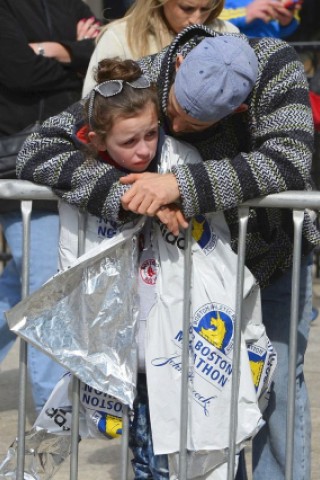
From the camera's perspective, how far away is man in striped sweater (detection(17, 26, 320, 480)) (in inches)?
129

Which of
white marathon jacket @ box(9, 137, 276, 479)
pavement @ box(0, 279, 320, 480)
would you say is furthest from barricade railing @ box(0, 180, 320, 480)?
pavement @ box(0, 279, 320, 480)

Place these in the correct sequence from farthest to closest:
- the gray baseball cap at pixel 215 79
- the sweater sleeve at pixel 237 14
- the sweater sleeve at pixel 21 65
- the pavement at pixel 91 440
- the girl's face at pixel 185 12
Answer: the sweater sleeve at pixel 237 14 → the sweater sleeve at pixel 21 65 → the pavement at pixel 91 440 → the girl's face at pixel 185 12 → the gray baseball cap at pixel 215 79

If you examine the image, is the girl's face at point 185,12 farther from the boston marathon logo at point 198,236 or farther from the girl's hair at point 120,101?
the boston marathon logo at point 198,236

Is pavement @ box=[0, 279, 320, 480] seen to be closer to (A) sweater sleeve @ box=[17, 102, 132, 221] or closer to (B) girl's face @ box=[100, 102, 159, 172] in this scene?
(A) sweater sleeve @ box=[17, 102, 132, 221]

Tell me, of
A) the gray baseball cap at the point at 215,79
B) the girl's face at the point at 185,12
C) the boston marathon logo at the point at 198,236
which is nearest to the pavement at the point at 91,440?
the boston marathon logo at the point at 198,236

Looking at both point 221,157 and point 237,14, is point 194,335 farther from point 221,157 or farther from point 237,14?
point 237,14

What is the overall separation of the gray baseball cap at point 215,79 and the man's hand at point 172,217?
254 millimetres

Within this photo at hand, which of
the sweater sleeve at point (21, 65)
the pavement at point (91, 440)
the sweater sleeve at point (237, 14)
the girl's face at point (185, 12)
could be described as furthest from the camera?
the sweater sleeve at point (237, 14)

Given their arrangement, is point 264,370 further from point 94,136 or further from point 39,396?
point 39,396

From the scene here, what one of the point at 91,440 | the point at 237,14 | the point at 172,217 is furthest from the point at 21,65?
the point at 172,217

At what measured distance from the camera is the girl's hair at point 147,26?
4.49 meters

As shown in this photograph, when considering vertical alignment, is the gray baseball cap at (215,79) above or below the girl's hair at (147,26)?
above

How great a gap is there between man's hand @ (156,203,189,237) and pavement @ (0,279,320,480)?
1728 millimetres

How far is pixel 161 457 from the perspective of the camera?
11.5 feet
